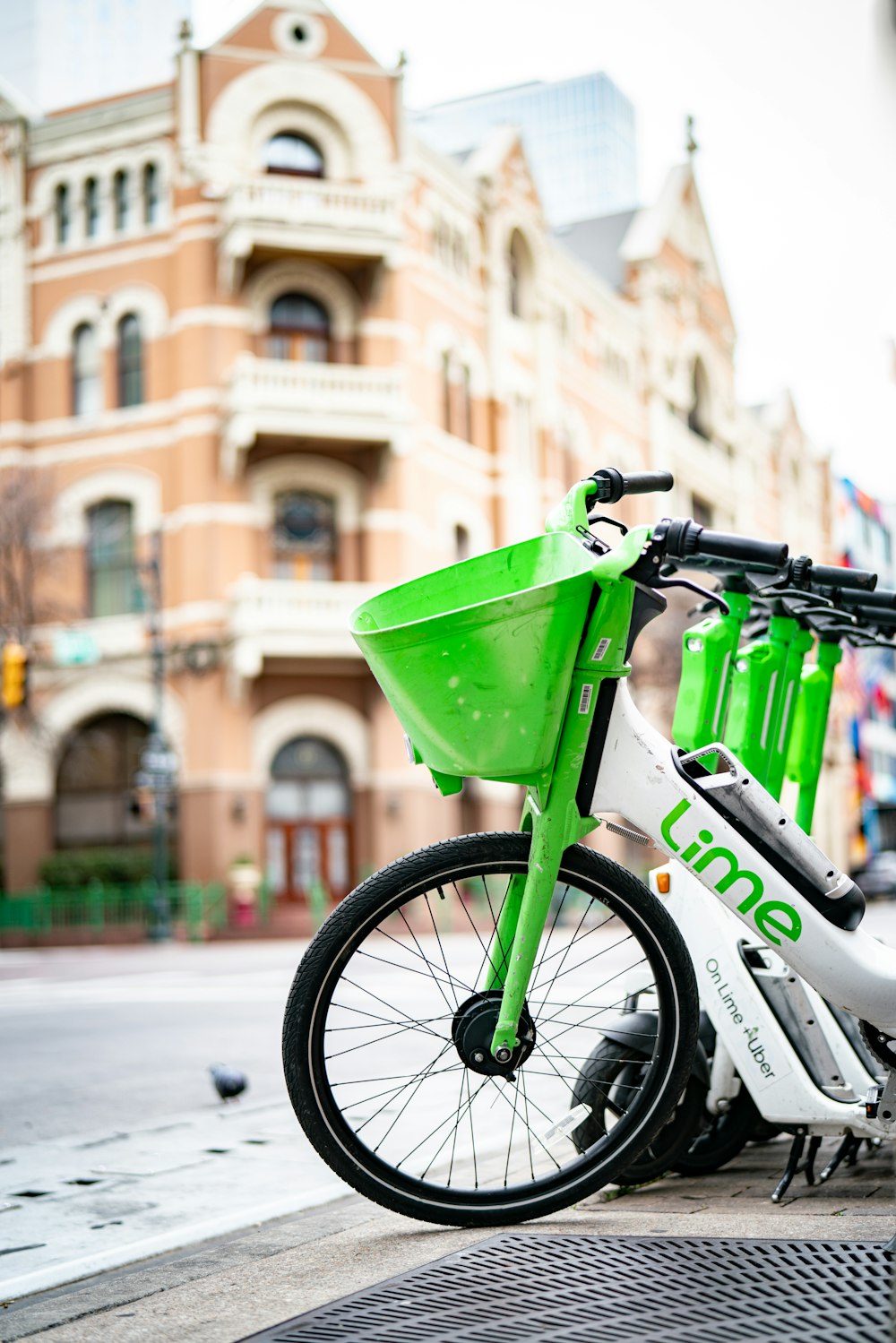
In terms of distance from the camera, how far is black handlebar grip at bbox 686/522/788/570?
3389 mm

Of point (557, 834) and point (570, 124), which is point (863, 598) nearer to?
point (557, 834)

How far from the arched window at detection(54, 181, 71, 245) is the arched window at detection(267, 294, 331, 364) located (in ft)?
16.8

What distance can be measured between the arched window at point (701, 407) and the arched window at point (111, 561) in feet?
69.2

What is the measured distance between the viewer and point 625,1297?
2.87 meters

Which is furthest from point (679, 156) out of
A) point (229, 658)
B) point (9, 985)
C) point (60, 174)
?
point (60, 174)

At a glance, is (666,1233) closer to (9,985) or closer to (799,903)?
(799,903)

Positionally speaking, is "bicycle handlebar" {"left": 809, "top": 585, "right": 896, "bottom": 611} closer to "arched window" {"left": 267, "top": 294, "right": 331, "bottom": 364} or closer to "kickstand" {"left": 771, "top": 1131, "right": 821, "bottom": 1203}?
"kickstand" {"left": 771, "top": 1131, "right": 821, "bottom": 1203}

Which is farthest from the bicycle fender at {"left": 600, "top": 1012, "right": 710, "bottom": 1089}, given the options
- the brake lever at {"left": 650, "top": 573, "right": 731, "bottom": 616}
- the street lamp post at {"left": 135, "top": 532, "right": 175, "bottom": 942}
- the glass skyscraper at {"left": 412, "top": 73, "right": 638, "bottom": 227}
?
the street lamp post at {"left": 135, "top": 532, "right": 175, "bottom": 942}

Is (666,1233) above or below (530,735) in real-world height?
below

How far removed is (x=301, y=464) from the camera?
29000mm

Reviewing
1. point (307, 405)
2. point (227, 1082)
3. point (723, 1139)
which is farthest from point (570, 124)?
point (307, 405)

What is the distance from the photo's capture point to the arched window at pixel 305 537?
29109 mm

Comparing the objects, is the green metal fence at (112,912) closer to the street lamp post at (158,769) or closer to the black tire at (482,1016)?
the street lamp post at (158,769)

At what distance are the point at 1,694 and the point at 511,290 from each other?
15012 mm
